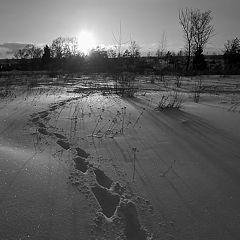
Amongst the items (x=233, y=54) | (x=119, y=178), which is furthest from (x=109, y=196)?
(x=233, y=54)

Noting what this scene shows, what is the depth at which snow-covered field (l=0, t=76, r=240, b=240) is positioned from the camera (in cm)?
162

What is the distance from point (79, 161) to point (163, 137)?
112cm

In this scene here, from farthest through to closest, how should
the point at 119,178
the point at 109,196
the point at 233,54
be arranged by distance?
the point at 233,54 → the point at 119,178 → the point at 109,196

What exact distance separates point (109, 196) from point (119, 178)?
278 millimetres

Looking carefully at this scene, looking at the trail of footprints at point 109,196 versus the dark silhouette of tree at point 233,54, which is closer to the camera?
the trail of footprints at point 109,196

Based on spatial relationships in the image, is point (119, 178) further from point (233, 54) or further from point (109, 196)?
point (233, 54)

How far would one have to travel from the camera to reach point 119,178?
223cm

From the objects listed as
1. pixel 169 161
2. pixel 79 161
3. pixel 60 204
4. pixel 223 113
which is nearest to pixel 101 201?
pixel 60 204

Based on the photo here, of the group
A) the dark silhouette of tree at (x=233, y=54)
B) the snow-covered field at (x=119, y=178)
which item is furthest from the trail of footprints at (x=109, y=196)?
the dark silhouette of tree at (x=233, y=54)

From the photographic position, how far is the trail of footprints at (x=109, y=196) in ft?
5.34

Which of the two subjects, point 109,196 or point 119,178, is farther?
point 119,178

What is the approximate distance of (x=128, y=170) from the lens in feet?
7.82

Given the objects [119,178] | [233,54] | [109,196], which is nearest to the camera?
[109,196]

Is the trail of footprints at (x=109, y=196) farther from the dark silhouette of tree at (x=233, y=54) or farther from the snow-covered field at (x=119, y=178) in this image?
the dark silhouette of tree at (x=233, y=54)
